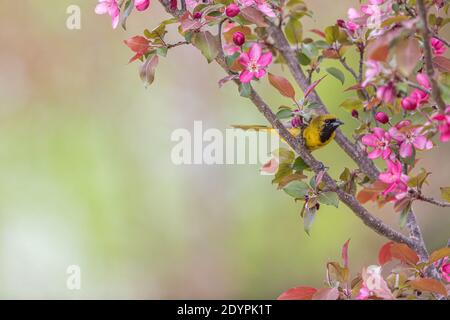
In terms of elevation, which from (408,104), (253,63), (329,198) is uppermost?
(253,63)

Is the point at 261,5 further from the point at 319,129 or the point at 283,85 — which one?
the point at 319,129

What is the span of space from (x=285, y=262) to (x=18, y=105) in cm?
121

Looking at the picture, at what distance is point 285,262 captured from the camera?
2586mm

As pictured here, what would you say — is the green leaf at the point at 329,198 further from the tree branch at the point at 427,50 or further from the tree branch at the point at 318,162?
the tree branch at the point at 427,50

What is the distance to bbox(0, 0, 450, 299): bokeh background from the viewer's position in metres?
2.56

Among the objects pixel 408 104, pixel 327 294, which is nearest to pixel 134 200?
pixel 327 294

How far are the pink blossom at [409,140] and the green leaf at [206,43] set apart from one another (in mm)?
316

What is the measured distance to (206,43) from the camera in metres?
1.10

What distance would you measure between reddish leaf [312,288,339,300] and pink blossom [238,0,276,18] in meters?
0.45

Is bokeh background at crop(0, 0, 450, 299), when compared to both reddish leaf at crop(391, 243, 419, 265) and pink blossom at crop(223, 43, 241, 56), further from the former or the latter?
reddish leaf at crop(391, 243, 419, 265)

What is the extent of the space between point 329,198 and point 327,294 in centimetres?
18

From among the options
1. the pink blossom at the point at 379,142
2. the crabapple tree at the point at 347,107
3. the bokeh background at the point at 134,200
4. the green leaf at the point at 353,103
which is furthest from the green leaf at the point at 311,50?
the bokeh background at the point at 134,200

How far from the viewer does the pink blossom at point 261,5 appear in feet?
3.59
